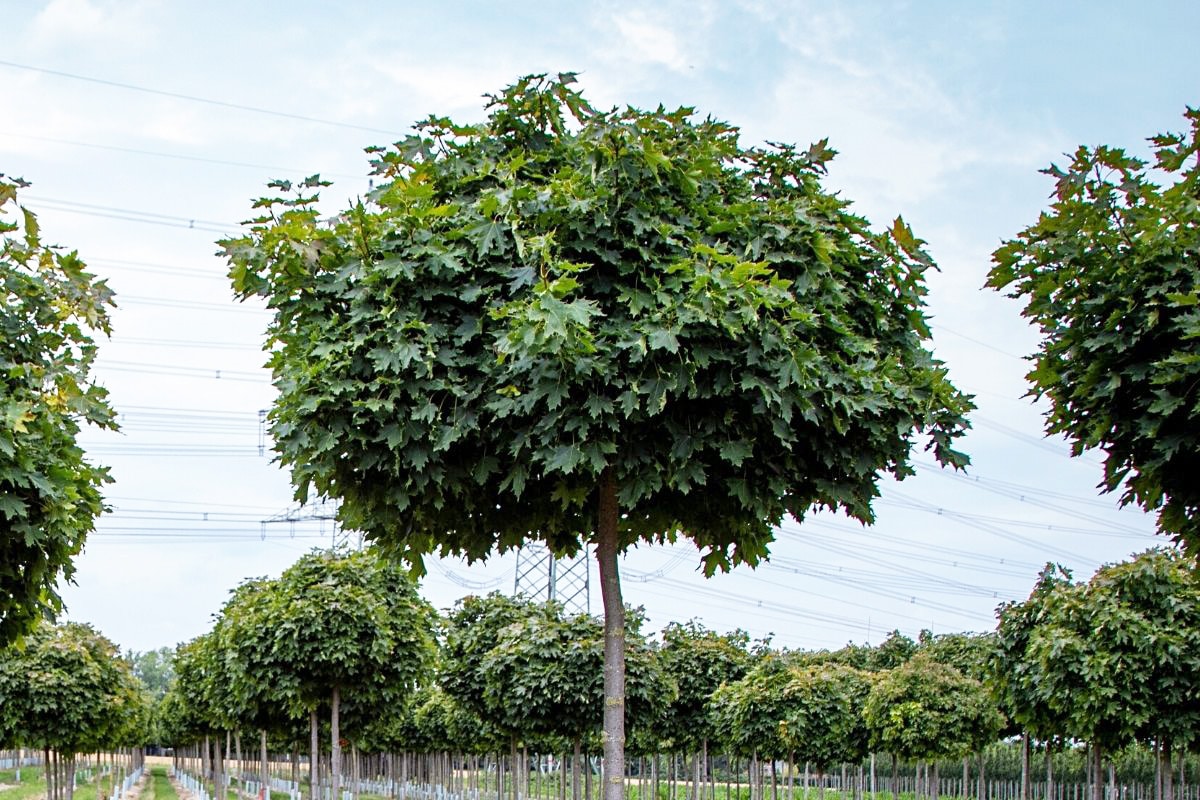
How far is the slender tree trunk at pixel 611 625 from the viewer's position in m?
7.53

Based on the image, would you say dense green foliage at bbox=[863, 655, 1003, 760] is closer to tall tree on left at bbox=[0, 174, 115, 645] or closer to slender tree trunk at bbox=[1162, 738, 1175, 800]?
slender tree trunk at bbox=[1162, 738, 1175, 800]

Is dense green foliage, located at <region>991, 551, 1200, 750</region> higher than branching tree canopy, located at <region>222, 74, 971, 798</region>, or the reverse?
branching tree canopy, located at <region>222, 74, 971, 798</region>

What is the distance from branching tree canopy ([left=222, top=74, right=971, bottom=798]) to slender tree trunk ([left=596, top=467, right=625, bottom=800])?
Answer: 0.04 meters

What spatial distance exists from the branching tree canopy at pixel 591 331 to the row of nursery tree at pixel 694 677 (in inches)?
230

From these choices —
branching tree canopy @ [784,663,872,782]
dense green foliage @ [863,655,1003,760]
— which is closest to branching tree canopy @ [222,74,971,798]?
branching tree canopy @ [784,663,872,782]

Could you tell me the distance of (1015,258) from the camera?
279 inches

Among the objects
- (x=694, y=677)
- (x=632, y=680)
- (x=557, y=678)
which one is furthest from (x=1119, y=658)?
(x=694, y=677)

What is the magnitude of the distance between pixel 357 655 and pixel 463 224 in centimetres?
1309

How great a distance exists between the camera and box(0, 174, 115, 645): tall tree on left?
7.00 metres

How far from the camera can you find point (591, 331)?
6.64 m

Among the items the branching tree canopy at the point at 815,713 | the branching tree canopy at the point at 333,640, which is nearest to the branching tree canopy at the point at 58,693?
the branching tree canopy at the point at 333,640

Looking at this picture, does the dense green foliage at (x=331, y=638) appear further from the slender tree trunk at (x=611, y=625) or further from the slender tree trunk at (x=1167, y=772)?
the slender tree trunk at (x=611, y=625)

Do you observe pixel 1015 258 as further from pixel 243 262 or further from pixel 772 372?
pixel 243 262

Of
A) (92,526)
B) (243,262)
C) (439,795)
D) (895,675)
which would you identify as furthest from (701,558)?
(439,795)
